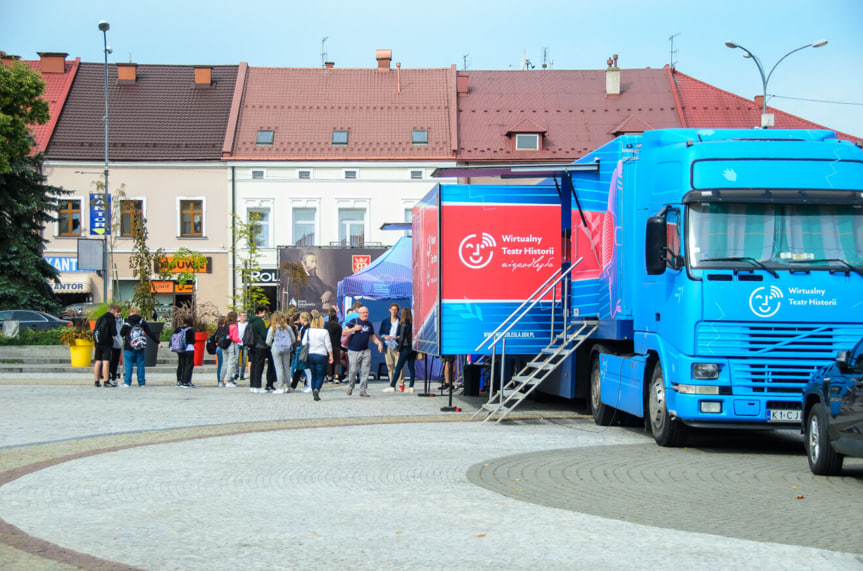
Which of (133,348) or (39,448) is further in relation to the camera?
(133,348)

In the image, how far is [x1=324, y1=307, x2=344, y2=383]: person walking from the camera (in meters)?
24.2

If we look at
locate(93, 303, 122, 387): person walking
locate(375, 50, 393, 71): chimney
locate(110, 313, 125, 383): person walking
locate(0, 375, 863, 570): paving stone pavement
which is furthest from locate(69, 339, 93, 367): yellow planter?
locate(375, 50, 393, 71): chimney

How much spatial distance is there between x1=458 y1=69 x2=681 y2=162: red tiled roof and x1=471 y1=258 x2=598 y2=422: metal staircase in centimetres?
3360

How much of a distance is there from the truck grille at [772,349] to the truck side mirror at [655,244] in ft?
3.03

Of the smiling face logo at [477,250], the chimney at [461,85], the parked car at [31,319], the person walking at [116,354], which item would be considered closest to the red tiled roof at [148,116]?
the chimney at [461,85]

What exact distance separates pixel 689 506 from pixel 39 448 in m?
7.45

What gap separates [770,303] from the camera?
1180 centimetres

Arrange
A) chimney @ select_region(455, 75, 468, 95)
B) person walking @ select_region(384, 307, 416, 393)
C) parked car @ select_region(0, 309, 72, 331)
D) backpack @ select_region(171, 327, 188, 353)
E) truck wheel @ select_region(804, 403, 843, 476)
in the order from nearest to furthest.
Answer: truck wheel @ select_region(804, 403, 843, 476) < person walking @ select_region(384, 307, 416, 393) < backpack @ select_region(171, 327, 188, 353) < parked car @ select_region(0, 309, 72, 331) < chimney @ select_region(455, 75, 468, 95)

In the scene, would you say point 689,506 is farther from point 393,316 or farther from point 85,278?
point 85,278

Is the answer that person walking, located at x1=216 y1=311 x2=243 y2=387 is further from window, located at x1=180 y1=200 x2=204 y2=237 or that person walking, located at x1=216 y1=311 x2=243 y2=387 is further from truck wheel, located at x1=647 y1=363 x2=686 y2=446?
window, located at x1=180 y1=200 x2=204 y2=237

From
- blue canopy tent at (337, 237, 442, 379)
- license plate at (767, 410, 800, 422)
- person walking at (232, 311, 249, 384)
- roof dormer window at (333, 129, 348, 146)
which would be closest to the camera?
license plate at (767, 410, 800, 422)

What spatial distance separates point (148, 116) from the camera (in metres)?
52.2

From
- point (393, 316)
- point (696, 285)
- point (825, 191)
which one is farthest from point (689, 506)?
point (393, 316)

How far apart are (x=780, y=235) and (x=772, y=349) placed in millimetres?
1264
